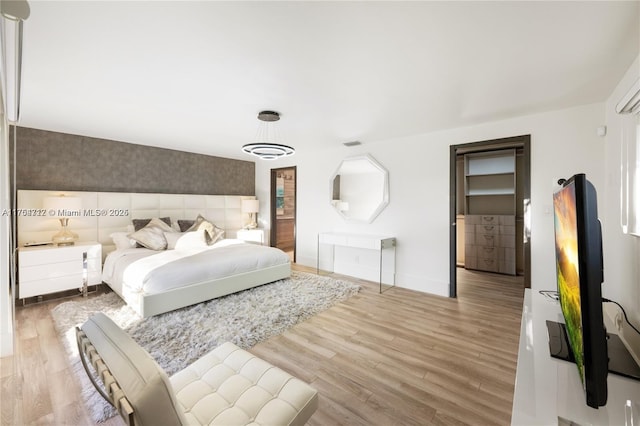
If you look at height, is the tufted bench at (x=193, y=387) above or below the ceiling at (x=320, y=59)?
below

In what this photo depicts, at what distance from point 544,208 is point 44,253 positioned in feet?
19.3

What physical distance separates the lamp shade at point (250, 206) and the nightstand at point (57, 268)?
260cm

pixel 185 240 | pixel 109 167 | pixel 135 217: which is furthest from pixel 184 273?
pixel 109 167

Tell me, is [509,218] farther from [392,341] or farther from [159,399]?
[159,399]

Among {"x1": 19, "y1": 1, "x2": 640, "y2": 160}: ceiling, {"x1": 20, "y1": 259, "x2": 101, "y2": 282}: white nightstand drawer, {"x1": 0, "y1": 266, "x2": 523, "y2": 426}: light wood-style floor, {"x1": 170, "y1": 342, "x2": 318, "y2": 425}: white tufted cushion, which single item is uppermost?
{"x1": 19, "y1": 1, "x2": 640, "y2": 160}: ceiling

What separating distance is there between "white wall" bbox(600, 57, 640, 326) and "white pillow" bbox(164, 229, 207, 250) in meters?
4.53

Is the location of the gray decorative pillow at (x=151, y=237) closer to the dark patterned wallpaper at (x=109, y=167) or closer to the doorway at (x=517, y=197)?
the dark patterned wallpaper at (x=109, y=167)

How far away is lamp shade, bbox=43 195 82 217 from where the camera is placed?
134 inches

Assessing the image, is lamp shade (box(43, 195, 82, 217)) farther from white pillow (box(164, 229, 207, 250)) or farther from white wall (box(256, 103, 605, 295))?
white wall (box(256, 103, 605, 295))

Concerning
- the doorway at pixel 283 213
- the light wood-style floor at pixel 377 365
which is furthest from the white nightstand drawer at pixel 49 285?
the doorway at pixel 283 213

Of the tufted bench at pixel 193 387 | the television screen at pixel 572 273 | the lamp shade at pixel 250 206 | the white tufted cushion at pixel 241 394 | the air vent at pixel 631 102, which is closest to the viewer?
the tufted bench at pixel 193 387

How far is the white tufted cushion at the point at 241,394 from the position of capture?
1120mm

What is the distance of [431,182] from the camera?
12.9 feet

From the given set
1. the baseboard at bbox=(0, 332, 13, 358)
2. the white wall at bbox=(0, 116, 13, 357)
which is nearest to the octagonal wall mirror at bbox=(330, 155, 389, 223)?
the white wall at bbox=(0, 116, 13, 357)
